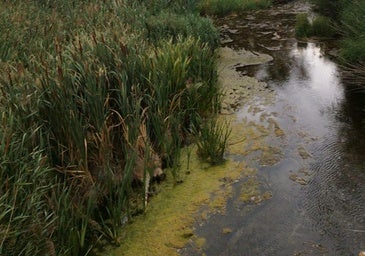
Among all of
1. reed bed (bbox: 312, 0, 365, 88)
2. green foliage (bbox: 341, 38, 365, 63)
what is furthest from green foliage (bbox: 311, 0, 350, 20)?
green foliage (bbox: 341, 38, 365, 63)

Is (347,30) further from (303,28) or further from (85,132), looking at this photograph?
(85,132)

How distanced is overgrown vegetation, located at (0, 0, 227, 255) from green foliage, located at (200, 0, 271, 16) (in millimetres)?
7437

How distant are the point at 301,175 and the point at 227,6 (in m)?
9.56

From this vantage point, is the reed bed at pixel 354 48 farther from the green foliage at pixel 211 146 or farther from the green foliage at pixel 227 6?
the green foliage at pixel 227 6

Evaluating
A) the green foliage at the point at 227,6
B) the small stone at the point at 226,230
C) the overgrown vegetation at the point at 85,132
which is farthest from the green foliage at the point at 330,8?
the small stone at the point at 226,230

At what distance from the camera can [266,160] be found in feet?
14.0

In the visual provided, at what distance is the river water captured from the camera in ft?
10.2

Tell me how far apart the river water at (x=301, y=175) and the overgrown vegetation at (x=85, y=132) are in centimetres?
72

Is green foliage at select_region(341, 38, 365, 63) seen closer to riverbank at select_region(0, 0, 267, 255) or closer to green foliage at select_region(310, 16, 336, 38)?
green foliage at select_region(310, 16, 336, 38)

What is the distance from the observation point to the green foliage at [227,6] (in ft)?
40.7

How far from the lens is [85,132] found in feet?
11.6

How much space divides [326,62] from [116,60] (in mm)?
4680

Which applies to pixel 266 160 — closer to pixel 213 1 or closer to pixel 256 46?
pixel 256 46

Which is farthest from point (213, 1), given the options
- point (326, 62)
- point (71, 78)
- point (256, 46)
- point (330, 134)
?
point (71, 78)
